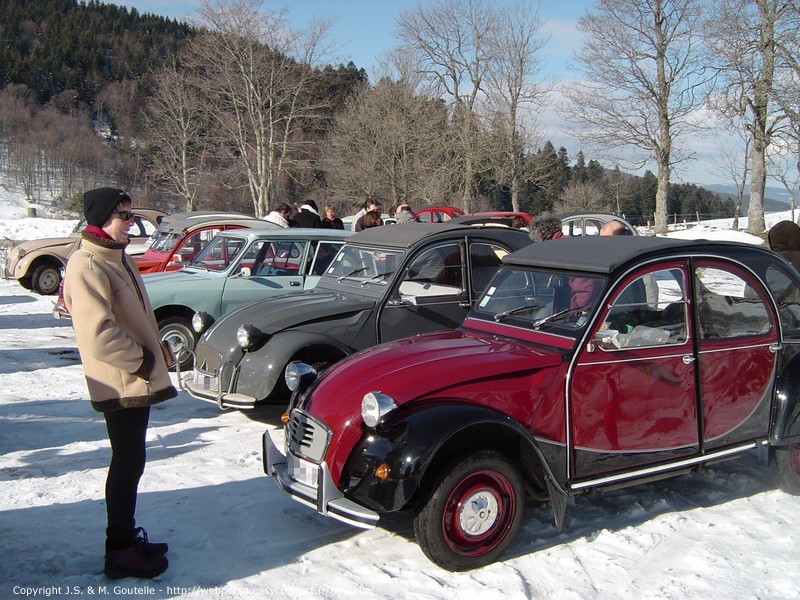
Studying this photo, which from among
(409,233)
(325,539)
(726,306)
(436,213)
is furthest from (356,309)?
(436,213)

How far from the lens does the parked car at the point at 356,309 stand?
22.1 feet

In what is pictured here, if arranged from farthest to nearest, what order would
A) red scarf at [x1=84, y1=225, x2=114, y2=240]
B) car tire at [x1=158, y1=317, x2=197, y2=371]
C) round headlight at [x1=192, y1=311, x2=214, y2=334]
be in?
car tire at [x1=158, y1=317, x2=197, y2=371]
round headlight at [x1=192, y1=311, x2=214, y2=334]
red scarf at [x1=84, y1=225, x2=114, y2=240]

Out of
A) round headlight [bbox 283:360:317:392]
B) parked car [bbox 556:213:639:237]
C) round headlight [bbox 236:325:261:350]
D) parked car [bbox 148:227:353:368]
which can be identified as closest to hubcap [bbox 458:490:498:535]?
round headlight [bbox 283:360:317:392]

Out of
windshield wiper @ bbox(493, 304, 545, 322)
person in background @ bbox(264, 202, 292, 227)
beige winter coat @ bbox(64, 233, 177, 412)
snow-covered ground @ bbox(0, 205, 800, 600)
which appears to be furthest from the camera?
person in background @ bbox(264, 202, 292, 227)

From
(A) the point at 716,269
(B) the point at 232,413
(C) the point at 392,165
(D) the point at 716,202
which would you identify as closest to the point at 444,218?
(C) the point at 392,165

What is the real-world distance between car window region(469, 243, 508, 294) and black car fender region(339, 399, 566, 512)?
3.37 m

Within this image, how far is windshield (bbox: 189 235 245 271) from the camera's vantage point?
31.7ft

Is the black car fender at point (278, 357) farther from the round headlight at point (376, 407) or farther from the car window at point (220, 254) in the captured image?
the car window at point (220, 254)

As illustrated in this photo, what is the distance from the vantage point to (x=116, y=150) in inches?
2516

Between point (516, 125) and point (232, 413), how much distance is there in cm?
3279

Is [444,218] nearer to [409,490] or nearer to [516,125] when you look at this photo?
[516,125]

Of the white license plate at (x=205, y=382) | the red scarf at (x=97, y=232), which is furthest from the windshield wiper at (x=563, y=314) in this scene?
the white license plate at (x=205, y=382)

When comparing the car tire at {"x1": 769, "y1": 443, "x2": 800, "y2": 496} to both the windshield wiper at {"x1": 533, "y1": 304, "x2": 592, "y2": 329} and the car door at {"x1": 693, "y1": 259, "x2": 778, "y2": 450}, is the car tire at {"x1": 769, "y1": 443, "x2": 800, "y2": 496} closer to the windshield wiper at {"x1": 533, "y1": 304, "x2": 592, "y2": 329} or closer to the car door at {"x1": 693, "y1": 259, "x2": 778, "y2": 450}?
the car door at {"x1": 693, "y1": 259, "x2": 778, "y2": 450}

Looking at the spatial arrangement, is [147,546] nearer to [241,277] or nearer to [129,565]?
[129,565]
